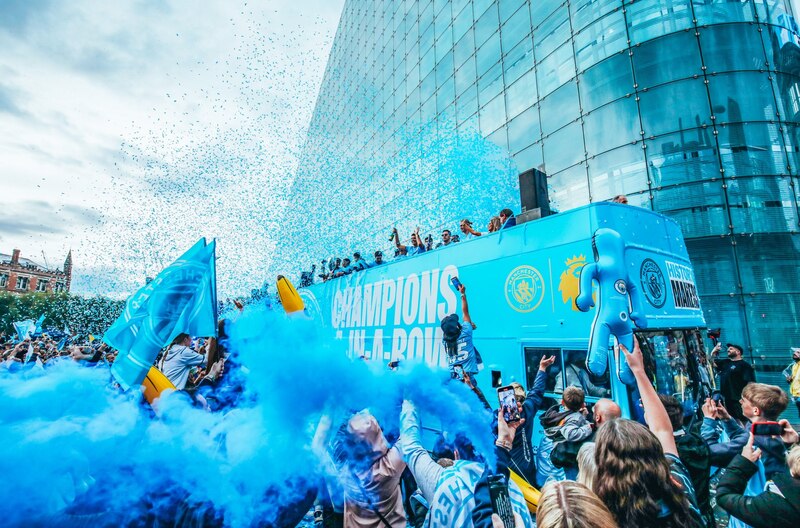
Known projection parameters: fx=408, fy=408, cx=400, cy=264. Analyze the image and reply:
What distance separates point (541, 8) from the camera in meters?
14.1

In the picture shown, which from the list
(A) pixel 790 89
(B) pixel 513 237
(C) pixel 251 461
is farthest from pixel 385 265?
(A) pixel 790 89

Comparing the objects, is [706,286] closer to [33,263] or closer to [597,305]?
[597,305]

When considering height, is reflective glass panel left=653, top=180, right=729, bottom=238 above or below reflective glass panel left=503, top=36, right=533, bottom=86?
below

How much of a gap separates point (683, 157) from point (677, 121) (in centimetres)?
100

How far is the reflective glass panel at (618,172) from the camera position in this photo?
11.2 metres

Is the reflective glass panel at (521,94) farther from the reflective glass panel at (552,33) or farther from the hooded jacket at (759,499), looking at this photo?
the hooded jacket at (759,499)

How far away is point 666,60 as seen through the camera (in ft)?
36.5

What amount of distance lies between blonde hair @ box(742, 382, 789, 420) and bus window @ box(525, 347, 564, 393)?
2142 mm

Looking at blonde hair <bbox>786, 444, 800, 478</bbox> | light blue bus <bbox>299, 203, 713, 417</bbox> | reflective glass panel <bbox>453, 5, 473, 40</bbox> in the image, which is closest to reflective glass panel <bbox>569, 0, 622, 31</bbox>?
reflective glass panel <bbox>453, 5, 473, 40</bbox>

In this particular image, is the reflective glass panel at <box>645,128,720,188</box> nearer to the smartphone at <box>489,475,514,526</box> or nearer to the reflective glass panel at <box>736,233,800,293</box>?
the reflective glass panel at <box>736,233,800,293</box>

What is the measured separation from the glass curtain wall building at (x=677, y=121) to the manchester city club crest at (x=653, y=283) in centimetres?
401

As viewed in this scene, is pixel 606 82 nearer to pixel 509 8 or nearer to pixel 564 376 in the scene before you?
pixel 509 8

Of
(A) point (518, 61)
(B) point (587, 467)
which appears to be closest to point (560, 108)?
(A) point (518, 61)

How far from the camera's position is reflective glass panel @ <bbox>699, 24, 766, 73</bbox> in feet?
34.8
